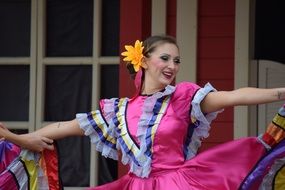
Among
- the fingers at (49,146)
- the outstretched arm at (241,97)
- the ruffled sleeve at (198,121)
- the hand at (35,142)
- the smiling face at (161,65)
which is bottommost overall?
the fingers at (49,146)

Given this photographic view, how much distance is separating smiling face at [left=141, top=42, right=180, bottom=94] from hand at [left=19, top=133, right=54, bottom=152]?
643 millimetres

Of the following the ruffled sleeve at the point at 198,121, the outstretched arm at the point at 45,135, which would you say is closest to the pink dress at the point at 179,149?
the ruffled sleeve at the point at 198,121

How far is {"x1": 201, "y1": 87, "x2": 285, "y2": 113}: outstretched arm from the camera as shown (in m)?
3.50

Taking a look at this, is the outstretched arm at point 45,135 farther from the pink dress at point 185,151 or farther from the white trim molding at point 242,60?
the white trim molding at point 242,60

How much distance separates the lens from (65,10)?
19.6 ft

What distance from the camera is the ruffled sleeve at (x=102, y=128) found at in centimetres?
414

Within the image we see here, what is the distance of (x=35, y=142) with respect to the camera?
4250mm

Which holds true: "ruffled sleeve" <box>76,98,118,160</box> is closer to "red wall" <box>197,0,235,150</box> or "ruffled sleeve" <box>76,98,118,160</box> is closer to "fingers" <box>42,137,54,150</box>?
"fingers" <box>42,137,54,150</box>

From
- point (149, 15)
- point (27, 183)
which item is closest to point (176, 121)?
point (27, 183)

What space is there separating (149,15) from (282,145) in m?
2.07

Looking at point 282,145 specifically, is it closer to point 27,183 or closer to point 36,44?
point 27,183

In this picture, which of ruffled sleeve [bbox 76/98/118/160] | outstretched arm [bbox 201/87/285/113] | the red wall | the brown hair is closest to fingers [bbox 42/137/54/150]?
ruffled sleeve [bbox 76/98/118/160]

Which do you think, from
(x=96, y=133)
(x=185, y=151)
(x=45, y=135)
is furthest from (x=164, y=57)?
(x=45, y=135)

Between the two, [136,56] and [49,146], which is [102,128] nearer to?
Result: [49,146]
